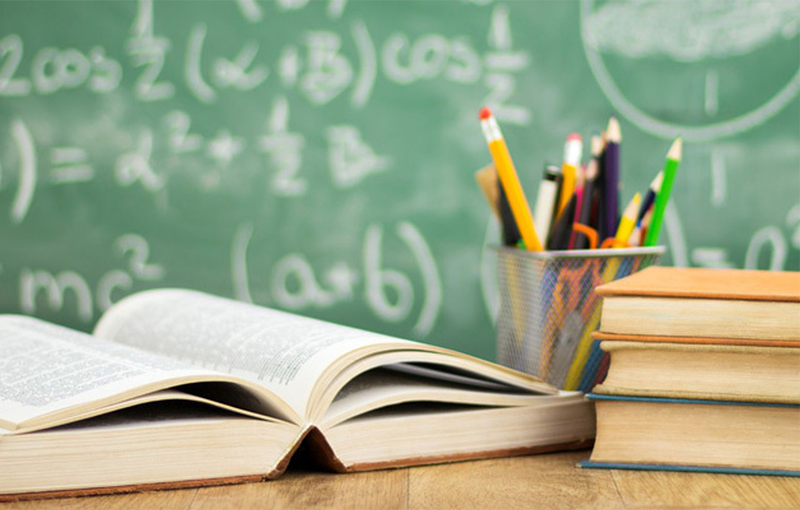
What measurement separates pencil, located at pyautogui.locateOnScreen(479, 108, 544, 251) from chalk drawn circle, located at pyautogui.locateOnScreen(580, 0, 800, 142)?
0.99ft

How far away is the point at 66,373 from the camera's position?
1.89ft

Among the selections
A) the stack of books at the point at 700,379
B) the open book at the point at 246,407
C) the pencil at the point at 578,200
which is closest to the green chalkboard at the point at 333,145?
the pencil at the point at 578,200

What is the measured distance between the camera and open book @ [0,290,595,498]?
0.51 metres

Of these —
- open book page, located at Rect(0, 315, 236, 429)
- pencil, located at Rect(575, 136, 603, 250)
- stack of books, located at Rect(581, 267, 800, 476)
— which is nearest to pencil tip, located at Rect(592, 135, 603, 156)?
pencil, located at Rect(575, 136, 603, 250)

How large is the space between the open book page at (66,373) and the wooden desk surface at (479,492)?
0.06 metres

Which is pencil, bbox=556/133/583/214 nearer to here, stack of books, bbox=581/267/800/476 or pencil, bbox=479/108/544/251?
pencil, bbox=479/108/544/251

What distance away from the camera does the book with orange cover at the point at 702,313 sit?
1.84 feet

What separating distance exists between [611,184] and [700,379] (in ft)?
0.81

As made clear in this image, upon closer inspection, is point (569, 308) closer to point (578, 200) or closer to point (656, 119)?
point (578, 200)

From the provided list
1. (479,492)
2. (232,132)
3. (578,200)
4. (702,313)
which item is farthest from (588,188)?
(232,132)

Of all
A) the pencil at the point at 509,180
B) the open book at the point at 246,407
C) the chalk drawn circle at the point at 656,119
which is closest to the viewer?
the open book at the point at 246,407

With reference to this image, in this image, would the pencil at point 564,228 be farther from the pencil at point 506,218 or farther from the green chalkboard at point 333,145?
the green chalkboard at point 333,145

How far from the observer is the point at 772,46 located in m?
0.98

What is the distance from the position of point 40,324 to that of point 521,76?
23.6 inches
